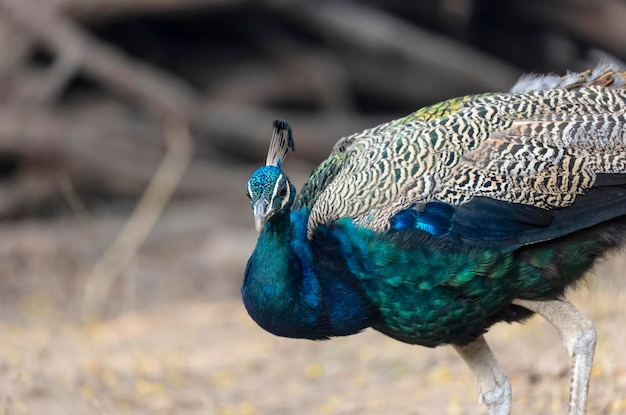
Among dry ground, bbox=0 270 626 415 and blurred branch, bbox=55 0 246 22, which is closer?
dry ground, bbox=0 270 626 415

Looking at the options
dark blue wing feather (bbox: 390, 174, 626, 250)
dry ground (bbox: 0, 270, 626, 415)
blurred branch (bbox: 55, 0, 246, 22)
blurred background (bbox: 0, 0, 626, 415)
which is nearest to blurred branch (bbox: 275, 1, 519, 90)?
blurred background (bbox: 0, 0, 626, 415)

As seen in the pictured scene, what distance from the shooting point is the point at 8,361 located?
5305 mm

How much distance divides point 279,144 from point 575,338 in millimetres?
1399

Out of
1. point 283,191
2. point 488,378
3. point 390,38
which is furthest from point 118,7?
point 488,378

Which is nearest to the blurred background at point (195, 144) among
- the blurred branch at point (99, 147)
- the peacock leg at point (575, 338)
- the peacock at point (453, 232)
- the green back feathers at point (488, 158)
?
the blurred branch at point (99, 147)

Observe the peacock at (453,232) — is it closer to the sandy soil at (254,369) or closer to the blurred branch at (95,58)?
the sandy soil at (254,369)

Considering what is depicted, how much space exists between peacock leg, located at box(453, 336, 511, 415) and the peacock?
0.27 metres

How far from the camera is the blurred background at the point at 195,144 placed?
20.2ft

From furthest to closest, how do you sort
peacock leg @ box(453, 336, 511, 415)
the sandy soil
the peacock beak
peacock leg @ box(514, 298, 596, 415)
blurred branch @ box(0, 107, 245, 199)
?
blurred branch @ box(0, 107, 245, 199)
the sandy soil
peacock leg @ box(453, 336, 511, 415)
peacock leg @ box(514, 298, 596, 415)
the peacock beak

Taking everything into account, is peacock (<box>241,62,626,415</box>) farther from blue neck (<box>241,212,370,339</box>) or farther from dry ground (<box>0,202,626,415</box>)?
dry ground (<box>0,202,626,415</box>)

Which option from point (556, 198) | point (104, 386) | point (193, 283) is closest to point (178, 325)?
point (193, 283)

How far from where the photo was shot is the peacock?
11.6 feet

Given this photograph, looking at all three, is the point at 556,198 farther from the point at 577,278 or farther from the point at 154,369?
the point at 154,369

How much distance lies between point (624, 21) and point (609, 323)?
Answer: 333 centimetres
